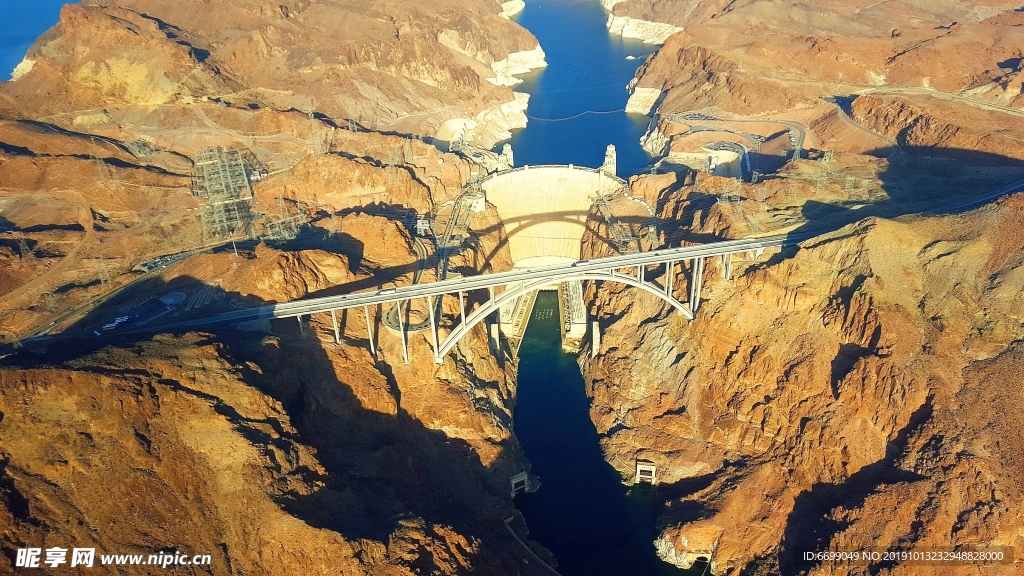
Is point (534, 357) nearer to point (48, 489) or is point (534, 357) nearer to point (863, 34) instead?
point (48, 489)

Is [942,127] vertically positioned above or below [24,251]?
above

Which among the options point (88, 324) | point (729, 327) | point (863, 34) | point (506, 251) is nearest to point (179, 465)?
point (88, 324)

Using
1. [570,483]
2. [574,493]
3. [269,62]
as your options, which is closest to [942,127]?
[570,483]

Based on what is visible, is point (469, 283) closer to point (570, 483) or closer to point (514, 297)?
point (514, 297)

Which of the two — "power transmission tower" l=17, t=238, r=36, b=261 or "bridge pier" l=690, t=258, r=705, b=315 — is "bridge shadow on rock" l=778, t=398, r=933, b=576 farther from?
"power transmission tower" l=17, t=238, r=36, b=261

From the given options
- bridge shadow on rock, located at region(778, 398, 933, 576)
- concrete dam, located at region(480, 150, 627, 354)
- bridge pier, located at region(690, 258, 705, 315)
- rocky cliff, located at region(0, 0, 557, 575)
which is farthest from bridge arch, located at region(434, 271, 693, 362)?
bridge shadow on rock, located at region(778, 398, 933, 576)
